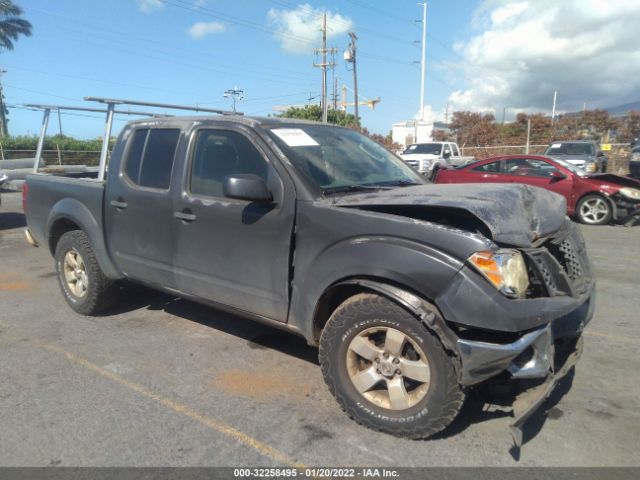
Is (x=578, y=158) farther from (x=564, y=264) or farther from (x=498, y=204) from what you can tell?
(x=498, y=204)

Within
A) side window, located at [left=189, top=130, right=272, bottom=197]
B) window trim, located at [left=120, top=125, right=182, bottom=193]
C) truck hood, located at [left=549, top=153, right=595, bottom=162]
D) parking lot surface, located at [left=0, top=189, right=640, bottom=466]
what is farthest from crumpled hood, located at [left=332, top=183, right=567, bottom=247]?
truck hood, located at [left=549, top=153, right=595, bottom=162]

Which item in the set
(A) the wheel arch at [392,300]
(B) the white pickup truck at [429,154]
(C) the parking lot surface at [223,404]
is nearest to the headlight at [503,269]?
(A) the wheel arch at [392,300]

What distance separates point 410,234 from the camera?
259 centimetres

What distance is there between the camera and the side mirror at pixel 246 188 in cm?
303

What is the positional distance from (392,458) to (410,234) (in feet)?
3.89

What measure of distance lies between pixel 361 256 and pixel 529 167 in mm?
9698

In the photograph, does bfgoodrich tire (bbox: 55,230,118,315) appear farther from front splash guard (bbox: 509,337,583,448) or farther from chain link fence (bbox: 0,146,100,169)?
chain link fence (bbox: 0,146,100,169)

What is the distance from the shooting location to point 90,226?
4449mm

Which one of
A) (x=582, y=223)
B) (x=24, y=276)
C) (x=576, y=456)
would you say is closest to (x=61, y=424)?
(x=576, y=456)

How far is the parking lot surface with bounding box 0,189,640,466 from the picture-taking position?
2643 millimetres

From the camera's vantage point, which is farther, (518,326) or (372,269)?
(372,269)

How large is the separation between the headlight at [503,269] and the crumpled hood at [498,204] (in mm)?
96

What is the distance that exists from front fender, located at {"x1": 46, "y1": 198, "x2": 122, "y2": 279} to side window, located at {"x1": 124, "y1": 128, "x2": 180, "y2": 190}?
64 centimetres

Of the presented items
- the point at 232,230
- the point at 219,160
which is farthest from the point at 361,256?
the point at 219,160
